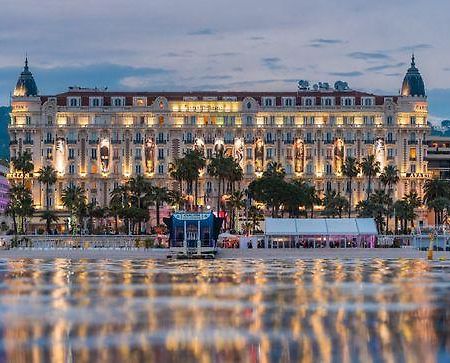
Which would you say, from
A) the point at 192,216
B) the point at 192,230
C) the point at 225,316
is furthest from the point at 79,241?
the point at 225,316

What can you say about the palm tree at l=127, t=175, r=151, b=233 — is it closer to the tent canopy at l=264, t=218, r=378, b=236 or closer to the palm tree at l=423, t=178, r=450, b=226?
the tent canopy at l=264, t=218, r=378, b=236

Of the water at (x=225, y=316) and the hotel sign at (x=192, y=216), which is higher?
the hotel sign at (x=192, y=216)

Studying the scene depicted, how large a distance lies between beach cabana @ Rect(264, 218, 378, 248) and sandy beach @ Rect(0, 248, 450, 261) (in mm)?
5864

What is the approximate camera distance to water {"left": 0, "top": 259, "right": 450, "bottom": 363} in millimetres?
47500

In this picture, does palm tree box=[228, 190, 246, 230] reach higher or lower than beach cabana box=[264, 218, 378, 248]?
higher

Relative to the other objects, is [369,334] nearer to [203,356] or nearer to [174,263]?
[203,356]

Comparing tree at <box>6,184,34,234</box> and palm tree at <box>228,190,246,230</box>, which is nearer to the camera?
tree at <box>6,184,34,234</box>

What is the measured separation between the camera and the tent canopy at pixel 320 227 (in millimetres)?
149125

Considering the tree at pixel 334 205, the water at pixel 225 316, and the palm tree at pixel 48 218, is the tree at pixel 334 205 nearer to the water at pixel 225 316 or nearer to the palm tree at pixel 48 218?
the palm tree at pixel 48 218

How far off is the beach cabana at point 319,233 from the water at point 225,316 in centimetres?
5020

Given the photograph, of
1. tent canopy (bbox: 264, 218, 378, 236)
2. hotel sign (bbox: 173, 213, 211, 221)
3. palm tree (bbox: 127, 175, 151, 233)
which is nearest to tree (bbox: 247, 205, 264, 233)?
palm tree (bbox: 127, 175, 151, 233)

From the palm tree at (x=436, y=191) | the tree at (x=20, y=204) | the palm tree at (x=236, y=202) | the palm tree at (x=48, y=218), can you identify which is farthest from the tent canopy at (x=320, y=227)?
the palm tree at (x=48, y=218)

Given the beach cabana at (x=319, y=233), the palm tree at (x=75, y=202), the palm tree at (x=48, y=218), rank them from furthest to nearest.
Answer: the palm tree at (x=48, y=218)
the palm tree at (x=75, y=202)
the beach cabana at (x=319, y=233)

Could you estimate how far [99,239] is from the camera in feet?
512
